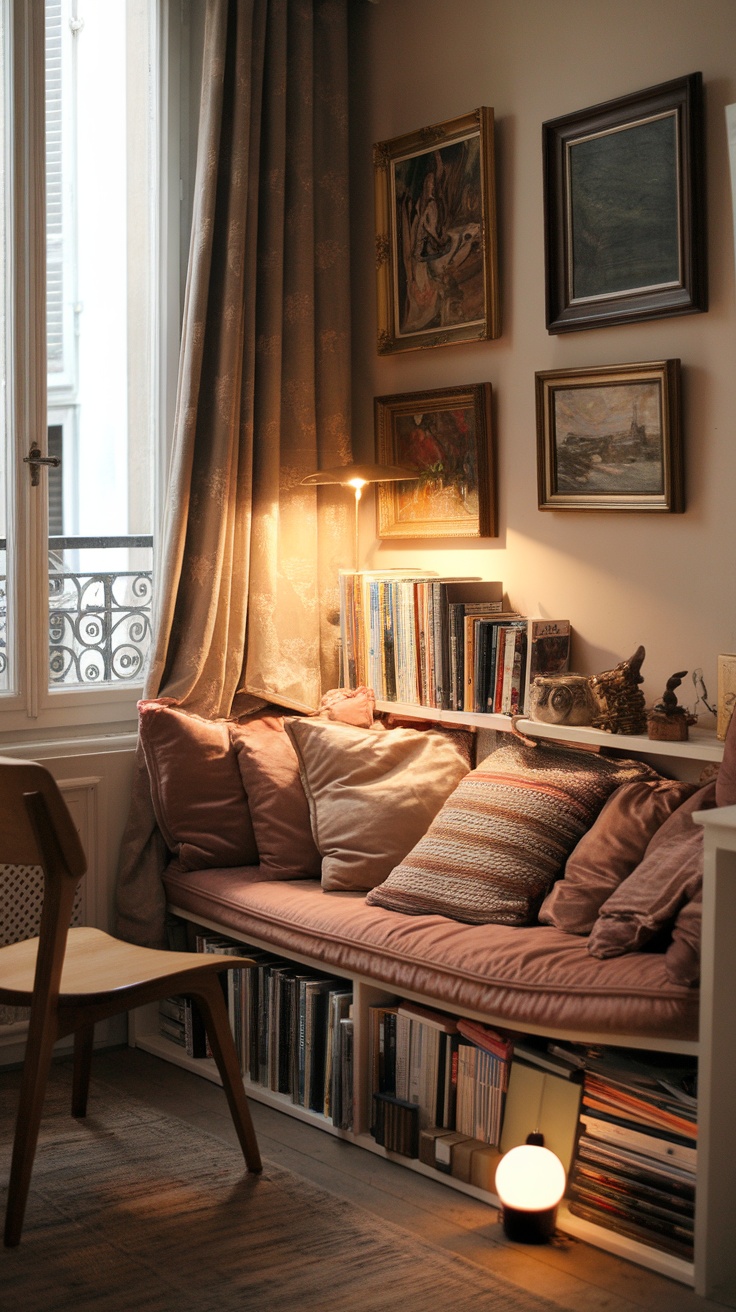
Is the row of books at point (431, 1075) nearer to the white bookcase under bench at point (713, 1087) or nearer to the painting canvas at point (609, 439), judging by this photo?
the white bookcase under bench at point (713, 1087)

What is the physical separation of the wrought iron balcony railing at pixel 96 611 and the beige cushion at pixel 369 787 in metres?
0.52

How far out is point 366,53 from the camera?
360cm

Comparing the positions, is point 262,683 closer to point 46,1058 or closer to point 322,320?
point 322,320

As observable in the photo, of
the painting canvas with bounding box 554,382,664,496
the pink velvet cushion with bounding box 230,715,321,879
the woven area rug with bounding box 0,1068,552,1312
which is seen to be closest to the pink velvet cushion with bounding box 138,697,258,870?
the pink velvet cushion with bounding box 230,715,321,879

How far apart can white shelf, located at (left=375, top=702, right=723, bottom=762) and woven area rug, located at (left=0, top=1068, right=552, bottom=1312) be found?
1.01 metres

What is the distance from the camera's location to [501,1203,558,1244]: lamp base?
2.25 meters

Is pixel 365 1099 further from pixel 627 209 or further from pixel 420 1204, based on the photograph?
pixel 627 209

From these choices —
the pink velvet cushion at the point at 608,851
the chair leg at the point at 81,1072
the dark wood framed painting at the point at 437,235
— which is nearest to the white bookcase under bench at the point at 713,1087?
the pink velvet cushion at the point at 608,851

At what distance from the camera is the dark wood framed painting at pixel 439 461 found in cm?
321

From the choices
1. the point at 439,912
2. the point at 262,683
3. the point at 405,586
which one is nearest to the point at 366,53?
the point at 405,586

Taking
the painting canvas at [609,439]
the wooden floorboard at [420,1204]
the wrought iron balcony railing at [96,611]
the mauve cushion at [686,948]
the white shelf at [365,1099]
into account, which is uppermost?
the painting canvas at [609,439]

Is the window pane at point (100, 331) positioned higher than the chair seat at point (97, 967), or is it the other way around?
the window pane at point (100, 331)

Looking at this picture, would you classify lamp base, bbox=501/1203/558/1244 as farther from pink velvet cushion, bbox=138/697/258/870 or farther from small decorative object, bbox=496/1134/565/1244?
pink velvet cushion, bbox=138/697/258/870

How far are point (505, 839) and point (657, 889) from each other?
43 cm
